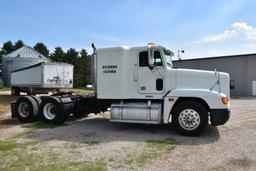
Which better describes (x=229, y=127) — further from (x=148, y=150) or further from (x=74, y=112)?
(x=74, y=112)

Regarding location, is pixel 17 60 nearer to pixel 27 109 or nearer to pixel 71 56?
pixel 71 56

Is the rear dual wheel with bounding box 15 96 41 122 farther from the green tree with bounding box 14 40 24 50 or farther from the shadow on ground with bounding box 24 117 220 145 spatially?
the green tree with bounding box 14 40 24 50

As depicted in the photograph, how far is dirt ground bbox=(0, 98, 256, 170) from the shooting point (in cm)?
536

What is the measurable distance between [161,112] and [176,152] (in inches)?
86.5

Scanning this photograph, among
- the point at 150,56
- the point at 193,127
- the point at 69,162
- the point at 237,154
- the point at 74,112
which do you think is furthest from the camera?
the point at 74,112

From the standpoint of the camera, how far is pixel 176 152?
621 centimetres

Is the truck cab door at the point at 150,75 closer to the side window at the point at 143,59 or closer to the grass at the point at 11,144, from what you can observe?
the side window at the point at 143,59

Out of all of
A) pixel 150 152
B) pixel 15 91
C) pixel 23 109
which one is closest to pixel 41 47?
pixel 15 91

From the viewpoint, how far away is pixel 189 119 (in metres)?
7.85

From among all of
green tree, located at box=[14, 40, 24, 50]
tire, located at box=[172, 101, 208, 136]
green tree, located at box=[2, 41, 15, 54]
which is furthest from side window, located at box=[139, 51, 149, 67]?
Result: green tree, located at box=[14, 40, 24, 50]

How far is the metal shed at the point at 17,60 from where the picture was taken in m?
35.8

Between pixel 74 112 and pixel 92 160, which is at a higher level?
pixel 74 112

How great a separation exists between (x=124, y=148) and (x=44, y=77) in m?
15.1

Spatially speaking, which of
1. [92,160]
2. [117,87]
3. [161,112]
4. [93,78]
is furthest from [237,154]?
[93,78]
